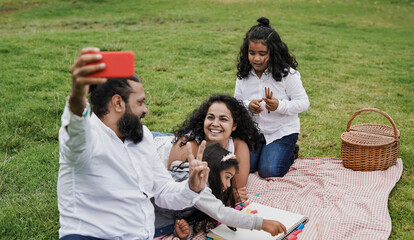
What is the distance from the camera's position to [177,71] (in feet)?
30.7

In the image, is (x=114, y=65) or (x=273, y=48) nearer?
(x=114, y=65)

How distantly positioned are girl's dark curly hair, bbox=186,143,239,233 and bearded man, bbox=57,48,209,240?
69 cm

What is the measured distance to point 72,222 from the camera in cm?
270

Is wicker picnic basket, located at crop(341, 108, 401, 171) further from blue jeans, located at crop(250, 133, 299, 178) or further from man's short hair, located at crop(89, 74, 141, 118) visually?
man's short hair, located at crop(89, 74, 141, 118)

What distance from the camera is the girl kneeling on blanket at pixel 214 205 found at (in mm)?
3252

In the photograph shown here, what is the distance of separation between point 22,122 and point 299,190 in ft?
12.8

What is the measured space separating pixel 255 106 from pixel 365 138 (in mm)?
1566

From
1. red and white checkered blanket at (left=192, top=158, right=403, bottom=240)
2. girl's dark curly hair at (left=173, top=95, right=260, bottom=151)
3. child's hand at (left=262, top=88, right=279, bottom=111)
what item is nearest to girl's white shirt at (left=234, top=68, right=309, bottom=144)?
child's hand at (left=262, top=88, right=279, bottom=111)

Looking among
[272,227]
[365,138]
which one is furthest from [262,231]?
[365,138]

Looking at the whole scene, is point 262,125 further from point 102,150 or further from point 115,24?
point 115,24

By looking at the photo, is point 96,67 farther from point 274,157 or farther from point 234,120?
point 274,157

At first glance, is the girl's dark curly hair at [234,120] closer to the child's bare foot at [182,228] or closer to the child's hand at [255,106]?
the child's hand at [255,106]

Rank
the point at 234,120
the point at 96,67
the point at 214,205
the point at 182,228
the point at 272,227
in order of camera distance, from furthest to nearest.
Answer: the point at 234,120 → the point at 182,228 → the point at 214,205 → the point at 272,227 → the point at 96,67

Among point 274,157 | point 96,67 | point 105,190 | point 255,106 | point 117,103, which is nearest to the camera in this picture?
point 96,67
